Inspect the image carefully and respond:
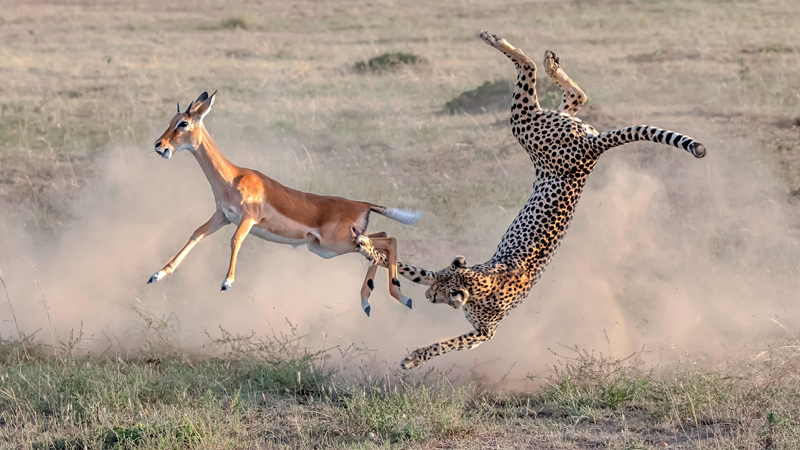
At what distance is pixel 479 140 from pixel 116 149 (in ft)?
16.5

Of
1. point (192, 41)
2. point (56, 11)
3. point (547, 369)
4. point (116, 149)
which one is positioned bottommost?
point (547, 369)

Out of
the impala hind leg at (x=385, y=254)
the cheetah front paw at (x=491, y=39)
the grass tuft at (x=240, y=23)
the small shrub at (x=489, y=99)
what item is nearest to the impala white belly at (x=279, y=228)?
the impala hind leg at (x=385, y=254)

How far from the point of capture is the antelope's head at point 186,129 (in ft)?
18.8

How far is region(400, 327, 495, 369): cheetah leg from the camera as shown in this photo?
6172 millimetres

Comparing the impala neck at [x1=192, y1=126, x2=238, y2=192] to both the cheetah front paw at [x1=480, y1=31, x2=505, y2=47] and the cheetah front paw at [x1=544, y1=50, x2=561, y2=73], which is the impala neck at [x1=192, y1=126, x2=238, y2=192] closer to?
the cheetah front paw at [x1=480, y1=31, x2=505, y2=47]

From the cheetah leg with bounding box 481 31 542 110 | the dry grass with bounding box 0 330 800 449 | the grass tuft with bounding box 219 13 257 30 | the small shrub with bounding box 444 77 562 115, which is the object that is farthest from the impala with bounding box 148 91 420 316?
the grass tuft with bounding box 219 13 257 30

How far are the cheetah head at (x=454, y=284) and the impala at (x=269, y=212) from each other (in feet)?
0.97

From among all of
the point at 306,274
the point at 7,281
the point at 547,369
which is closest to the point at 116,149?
the point at 7,281

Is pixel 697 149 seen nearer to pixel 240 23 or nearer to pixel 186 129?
pixel 186 129

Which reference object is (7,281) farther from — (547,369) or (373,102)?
(373,102)

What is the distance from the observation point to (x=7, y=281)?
9.06m

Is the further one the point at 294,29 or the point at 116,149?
the point at 294,29

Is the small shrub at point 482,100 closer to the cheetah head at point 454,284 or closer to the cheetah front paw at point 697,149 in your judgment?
the cheetah head at point 454,284

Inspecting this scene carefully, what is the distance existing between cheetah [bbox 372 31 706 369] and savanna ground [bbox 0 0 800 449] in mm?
679
